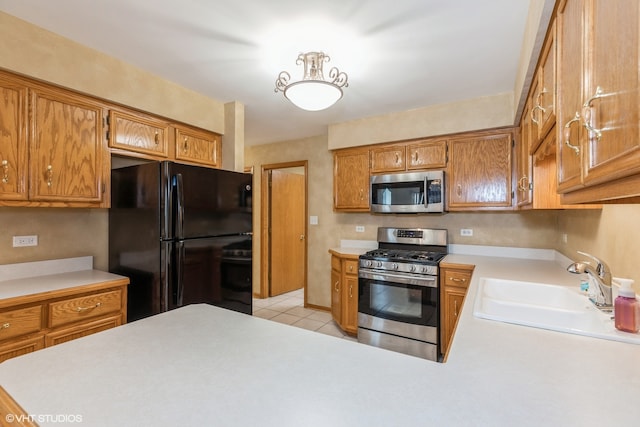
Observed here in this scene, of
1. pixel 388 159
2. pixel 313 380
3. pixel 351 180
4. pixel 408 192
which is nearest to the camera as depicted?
pixel 313 380

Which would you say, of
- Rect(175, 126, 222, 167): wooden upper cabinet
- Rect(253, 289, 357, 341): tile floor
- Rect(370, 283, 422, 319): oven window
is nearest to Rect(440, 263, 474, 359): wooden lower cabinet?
Rect(370, 283, 422, 319): oven window

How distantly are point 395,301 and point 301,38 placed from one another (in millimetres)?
2271

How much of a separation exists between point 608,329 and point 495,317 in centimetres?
35

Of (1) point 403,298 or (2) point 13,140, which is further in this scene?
(1) point 403,298

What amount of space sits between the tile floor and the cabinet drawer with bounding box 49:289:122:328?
6.36ft

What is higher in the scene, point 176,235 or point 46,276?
point 176,235

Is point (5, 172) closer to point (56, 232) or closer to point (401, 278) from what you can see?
point (56, 232)

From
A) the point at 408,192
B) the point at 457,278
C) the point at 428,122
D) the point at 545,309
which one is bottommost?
the point at 457,278

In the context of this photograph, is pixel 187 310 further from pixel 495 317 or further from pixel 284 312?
pixel 284 312

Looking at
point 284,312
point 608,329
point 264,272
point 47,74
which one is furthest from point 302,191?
point 608,329

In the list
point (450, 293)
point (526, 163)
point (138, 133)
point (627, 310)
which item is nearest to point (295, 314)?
point (450, 293)

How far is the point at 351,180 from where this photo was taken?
3.56 metres

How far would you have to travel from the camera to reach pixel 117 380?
29.6 inches

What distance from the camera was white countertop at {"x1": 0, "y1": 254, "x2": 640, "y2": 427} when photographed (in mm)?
628
